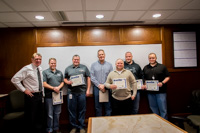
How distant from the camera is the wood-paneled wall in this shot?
377 cm

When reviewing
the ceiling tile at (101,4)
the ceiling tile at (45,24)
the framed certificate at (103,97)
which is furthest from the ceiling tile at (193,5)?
the ceiling tile at (45,24)

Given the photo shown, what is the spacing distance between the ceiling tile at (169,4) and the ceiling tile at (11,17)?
9.95 ft

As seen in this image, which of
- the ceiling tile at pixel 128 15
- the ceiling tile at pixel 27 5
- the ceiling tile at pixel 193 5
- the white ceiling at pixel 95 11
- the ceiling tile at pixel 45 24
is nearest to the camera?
the ceiling tile at pixel 27 5

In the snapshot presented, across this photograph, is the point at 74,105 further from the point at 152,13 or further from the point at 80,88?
the point at 152,13

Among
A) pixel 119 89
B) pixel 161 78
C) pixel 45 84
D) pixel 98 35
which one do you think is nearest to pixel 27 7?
pixel 45 84

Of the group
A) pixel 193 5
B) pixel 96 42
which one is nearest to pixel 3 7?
pixel 96 42

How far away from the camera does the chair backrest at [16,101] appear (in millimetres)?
3257

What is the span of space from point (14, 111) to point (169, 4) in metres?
4.25

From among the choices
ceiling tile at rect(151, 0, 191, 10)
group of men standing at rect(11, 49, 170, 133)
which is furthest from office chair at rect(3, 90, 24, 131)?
ceiling tile at rect(151, 0, 191, 10)

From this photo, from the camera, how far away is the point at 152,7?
284 centimetres

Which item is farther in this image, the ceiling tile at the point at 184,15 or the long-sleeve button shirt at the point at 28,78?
the ceiling tile at the point at 184,15

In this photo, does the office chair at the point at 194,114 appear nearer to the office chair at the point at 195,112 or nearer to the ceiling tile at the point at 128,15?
the office chair at the point at 195,112

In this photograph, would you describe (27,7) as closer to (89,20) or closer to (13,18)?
(13,18)

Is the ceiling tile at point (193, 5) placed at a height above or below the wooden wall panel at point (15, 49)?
above
